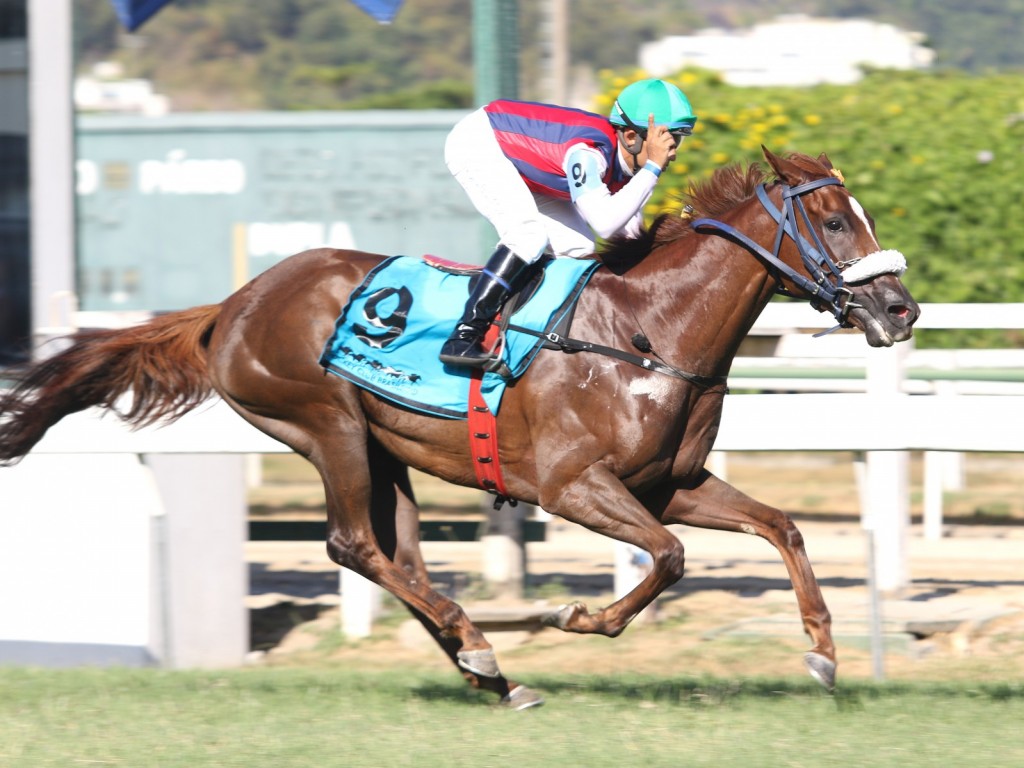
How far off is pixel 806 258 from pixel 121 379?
239cm

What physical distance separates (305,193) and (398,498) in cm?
623

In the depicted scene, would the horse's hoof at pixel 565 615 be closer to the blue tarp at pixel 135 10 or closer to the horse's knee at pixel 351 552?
the horse's knee at pixel 351 552

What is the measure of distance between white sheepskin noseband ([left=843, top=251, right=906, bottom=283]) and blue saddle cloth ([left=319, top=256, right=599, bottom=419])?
0.86 m

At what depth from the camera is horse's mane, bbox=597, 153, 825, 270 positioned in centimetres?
472

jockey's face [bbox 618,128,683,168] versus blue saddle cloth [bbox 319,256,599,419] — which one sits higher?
jockey's face [bbox 618,128,683,168]

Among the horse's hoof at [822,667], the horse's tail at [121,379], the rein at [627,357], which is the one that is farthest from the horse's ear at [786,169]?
the horse's tail at [121,379]

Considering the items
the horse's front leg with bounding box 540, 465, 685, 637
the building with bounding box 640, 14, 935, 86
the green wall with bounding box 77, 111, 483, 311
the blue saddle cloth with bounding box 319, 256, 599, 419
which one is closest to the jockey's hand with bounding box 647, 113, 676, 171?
the blue saddle cloth with bounding box 319, 256, 599, 419

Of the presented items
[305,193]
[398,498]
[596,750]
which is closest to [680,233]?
[398,498]

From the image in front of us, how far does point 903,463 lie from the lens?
241 inches

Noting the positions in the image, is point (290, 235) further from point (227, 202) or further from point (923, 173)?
point (923, 173)

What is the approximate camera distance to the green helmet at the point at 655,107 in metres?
4.54

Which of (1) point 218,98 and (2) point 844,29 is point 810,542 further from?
(2) point 844,29

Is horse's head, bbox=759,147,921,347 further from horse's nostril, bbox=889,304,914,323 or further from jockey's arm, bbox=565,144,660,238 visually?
Result: jockey's arm, bbox=565,144,660,238

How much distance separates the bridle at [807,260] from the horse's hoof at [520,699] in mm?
1482
